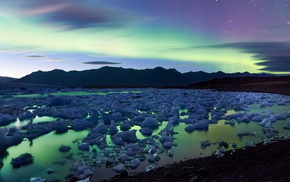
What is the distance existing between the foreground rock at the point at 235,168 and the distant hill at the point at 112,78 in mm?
144141

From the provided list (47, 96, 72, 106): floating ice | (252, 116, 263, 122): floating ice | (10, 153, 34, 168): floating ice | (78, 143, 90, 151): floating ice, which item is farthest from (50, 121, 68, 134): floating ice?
(47, 96, 72, 106): floating ice

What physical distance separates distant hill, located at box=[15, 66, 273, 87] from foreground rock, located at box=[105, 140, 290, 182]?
14414cm

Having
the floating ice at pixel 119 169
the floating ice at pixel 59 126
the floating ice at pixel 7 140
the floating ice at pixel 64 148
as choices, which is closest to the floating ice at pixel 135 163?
the floating ice at pixel 119 169

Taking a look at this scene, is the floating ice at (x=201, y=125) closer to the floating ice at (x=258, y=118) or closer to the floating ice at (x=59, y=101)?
the floating ice at (x=258, y=118)

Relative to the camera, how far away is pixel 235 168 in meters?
4.20

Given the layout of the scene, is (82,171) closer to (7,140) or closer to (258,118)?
(7,140)

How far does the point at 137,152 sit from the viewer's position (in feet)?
20.0

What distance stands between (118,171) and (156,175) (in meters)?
0.84

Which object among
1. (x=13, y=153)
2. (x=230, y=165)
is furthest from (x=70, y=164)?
(x=230, y=165)

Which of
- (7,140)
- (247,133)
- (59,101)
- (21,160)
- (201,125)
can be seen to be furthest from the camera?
(59,101)

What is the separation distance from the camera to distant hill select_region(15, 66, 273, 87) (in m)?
153

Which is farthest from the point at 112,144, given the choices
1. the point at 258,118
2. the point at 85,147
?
the point at 258,118

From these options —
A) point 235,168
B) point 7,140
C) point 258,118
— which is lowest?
point 258,118

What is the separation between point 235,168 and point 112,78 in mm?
158618
